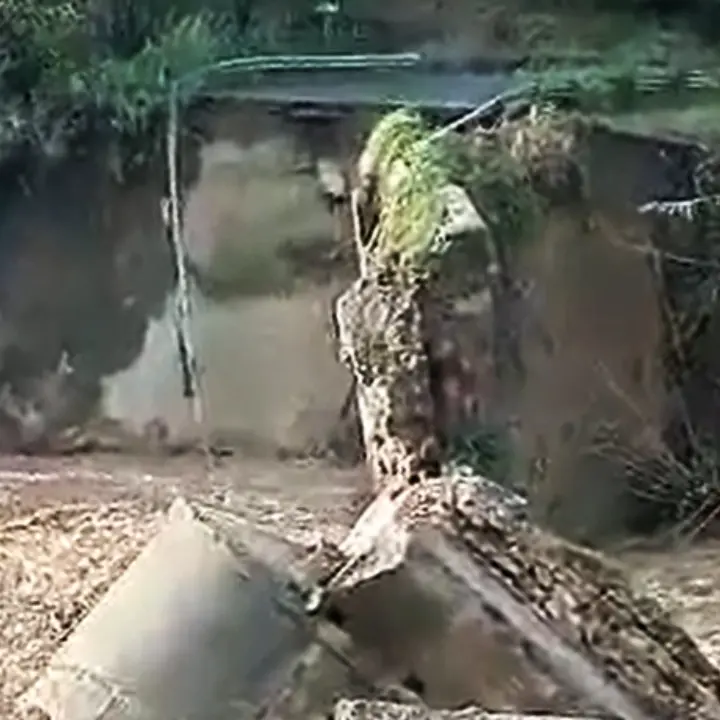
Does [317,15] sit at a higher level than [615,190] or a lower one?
higher

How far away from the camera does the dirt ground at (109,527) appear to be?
61.4 inches

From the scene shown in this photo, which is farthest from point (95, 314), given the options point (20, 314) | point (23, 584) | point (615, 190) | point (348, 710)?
point (348, 710)

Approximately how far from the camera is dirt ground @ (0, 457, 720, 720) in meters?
1.56

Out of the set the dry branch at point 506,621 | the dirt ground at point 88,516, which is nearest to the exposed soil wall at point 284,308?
the dirt ground at point 88,516

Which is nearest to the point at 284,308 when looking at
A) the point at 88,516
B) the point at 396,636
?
the point at 88,516

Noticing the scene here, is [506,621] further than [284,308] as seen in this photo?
No

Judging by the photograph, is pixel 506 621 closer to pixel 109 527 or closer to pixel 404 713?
pixel 404 713

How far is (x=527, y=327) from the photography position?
1.79 m

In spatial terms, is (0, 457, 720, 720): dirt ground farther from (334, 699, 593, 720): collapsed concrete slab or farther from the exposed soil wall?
(334, 699, 593, 720): collapsed concrete slab

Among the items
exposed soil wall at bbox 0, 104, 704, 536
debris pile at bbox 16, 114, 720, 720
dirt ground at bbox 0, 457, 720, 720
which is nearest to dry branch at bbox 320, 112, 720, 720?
debris pile at bbox 16, 114, 720, 720

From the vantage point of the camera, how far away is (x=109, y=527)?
1.80m

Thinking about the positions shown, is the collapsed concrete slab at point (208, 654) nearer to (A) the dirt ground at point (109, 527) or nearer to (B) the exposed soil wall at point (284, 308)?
(A) the dirt ground at point (109, 527)

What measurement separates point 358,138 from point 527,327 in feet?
0.78

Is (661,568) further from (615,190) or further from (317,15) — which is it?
(317,15)
